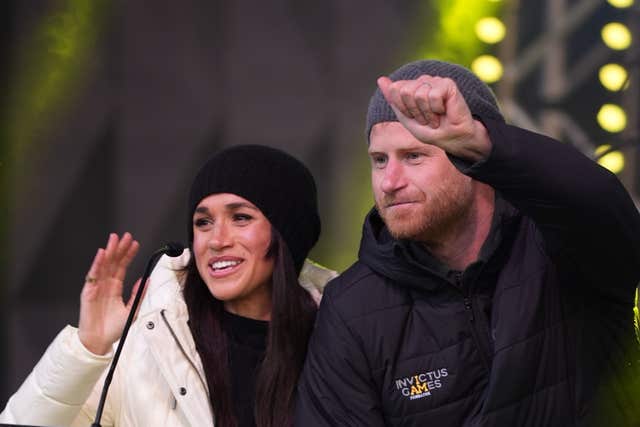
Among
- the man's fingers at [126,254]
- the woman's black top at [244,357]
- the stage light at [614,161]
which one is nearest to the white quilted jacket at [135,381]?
the woman's black top at [244,357]

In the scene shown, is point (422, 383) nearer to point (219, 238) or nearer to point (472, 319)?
point (472, 319)

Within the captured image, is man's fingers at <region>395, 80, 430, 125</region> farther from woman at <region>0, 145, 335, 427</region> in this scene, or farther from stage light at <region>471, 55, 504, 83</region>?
stage light at <region>471, 55, 504, 83</region>

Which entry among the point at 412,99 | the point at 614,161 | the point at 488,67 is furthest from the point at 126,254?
the point at 488,67

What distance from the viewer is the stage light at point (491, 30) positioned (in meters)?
5.68

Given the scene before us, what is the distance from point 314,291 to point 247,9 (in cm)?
262

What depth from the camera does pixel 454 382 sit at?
2867 mm

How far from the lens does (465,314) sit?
9.55 feet

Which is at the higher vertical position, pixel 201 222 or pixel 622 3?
pixel 622 3

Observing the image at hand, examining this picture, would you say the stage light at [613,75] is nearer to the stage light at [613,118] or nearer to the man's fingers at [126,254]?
the stage light at [613,118]

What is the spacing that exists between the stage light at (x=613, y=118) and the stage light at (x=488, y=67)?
1.66 ft

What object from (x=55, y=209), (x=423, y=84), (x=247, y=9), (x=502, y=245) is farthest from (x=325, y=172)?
(x=423, y=84)

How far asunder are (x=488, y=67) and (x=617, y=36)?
59 cm

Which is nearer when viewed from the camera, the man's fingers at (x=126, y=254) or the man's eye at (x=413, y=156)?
the man's eye at (x=413, y=156)

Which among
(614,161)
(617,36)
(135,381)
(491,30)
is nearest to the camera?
(135,381)
